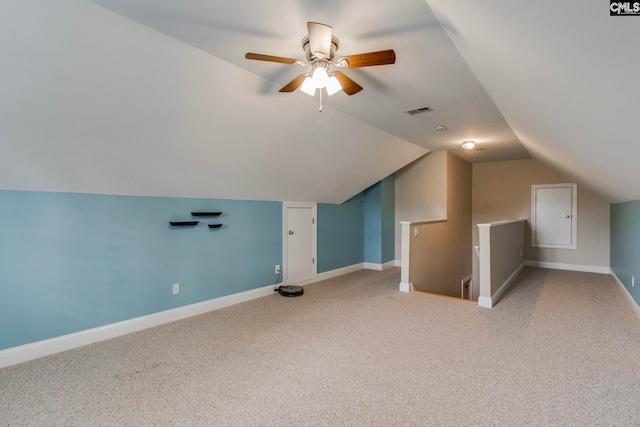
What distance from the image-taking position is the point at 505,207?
709 centimetres

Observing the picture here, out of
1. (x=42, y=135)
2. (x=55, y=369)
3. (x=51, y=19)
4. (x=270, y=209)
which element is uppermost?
(x=51, y=19)

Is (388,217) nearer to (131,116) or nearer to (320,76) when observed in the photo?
(320,76)

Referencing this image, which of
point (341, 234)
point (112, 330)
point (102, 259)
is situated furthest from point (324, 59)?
point (341, 234)

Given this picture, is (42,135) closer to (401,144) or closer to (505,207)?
(401,144)

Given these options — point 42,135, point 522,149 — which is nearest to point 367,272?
point 522,149

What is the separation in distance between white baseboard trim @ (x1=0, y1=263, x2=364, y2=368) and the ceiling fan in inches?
106

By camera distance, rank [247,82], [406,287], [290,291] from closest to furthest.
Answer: [247,82]
[290,291]
[406,287]

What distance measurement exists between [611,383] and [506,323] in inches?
45.2

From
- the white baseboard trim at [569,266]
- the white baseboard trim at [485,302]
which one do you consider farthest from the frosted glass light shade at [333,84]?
the white baseboard trim at [569,266]

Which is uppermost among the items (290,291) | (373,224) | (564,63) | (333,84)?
(333,84)

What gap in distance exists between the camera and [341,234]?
596 centimetres

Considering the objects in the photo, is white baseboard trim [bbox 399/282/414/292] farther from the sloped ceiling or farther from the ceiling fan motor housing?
the ceiling fan motor housing

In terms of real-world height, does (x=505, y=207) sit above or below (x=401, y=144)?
below

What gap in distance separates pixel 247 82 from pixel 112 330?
8.73 feet
